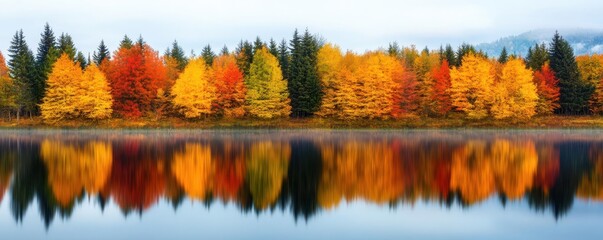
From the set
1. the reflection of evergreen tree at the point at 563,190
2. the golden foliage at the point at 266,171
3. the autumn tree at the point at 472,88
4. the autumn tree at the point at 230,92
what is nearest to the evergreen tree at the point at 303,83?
the autumn tree at the point at 230,92

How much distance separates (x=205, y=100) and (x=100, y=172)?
48.9 meters

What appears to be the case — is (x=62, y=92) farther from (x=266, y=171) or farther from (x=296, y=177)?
(x=296, y=177)

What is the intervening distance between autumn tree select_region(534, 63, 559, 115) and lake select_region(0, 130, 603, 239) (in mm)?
43742

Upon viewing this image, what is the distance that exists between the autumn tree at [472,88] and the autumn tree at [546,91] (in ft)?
22.3

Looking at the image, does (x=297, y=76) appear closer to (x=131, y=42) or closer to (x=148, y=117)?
(x=148, y=117)

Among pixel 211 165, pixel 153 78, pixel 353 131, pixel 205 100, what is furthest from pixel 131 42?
pixel 211 165

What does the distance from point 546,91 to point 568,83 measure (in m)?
3.77

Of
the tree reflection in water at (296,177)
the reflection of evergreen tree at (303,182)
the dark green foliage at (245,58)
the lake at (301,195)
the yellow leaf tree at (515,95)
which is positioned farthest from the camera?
the dark green foliage at (245,58)

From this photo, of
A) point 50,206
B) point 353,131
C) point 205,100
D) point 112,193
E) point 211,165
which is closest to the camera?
point 50,206

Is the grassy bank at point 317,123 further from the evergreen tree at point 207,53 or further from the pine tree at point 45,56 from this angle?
the evergreen tree at point 207,53

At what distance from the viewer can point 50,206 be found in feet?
70.4

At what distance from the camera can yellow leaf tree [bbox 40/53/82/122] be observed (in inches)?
3140

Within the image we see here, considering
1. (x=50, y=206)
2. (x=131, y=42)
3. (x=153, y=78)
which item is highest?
(x=131, y=42)

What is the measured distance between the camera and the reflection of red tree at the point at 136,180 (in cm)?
2253
